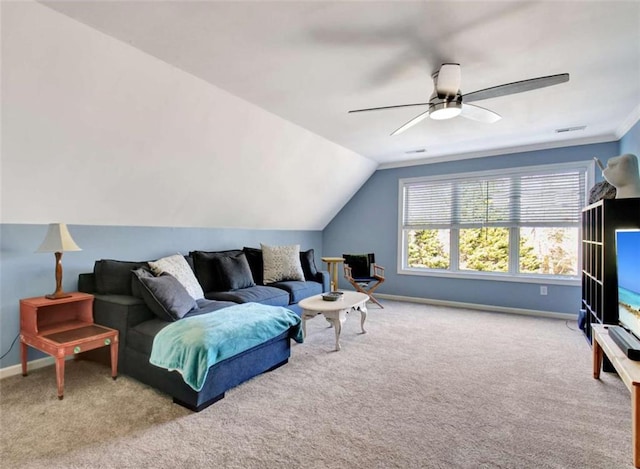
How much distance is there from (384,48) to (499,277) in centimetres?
403

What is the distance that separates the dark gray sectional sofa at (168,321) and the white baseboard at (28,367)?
1.87 feet

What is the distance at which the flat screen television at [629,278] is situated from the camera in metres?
2.28

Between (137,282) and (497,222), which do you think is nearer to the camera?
(137,282)

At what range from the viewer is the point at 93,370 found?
9.23 feet

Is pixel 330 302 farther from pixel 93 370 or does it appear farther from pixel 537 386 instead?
pixel 93 370

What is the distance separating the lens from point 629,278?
242 centimetres

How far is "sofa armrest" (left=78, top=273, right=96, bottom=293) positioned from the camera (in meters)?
3.10

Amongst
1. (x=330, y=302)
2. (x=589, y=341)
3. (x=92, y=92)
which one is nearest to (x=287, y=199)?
(x=330, y=302)

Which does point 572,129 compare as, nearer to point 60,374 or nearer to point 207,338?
point 207,338

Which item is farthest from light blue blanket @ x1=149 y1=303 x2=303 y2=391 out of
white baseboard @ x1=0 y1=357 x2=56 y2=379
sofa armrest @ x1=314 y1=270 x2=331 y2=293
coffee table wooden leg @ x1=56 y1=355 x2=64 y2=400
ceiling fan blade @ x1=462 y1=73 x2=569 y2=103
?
ceiling fan blade @ x1=462 y1=73 x2=569 y2=103

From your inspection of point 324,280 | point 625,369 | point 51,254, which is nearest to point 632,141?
point 625,369

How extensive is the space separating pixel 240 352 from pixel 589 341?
370 cm

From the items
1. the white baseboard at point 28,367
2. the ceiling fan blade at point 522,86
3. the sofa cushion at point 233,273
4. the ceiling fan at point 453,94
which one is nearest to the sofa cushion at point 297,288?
the sofa cushion at point 233,273

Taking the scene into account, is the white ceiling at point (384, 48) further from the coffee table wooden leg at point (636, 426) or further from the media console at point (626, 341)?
the coffee table wooden leg at point (636, 426)
